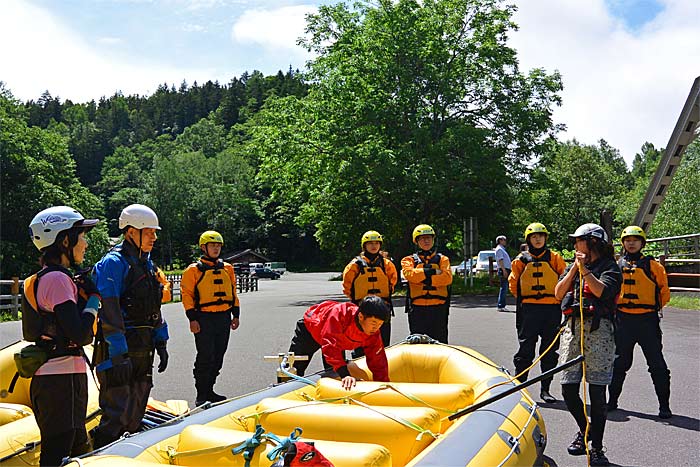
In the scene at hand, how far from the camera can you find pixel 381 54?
28562 millimetres

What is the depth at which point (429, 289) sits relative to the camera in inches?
356

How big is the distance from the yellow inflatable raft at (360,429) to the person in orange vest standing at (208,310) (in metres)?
2.67

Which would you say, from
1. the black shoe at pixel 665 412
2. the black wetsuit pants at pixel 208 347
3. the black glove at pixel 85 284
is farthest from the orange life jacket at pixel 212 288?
the black shoe at pixel 665 412

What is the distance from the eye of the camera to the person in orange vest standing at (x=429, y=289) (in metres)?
9.02

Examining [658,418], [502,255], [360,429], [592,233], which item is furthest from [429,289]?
[502,255]

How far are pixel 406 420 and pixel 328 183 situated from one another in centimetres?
2497

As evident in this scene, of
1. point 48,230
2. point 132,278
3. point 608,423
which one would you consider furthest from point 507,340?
point 48,230

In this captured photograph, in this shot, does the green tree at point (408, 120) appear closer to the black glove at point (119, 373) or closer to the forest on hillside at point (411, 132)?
the forest on hillside at point (411, 132)

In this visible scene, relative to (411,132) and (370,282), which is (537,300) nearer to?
(370,282)

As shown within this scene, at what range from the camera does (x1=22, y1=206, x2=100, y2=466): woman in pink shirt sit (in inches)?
165

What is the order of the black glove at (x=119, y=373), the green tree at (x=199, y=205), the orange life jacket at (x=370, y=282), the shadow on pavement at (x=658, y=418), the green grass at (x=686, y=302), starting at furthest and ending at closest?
the green tree at (x=199, y=205), the green grass at (x=686, y=302), the orange life jacket at (x=370, y=282), the shadow on pavement at (x=658, y=418), the black glove at (x=119, y=373)

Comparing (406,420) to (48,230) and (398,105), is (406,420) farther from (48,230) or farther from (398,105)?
(398,105)

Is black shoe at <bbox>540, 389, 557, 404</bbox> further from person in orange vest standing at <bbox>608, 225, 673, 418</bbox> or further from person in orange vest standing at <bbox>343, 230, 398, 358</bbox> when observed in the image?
person in orange vest standing at <bbox>343, 230, 398, 358</bbox>

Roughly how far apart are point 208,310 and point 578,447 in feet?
14.8
